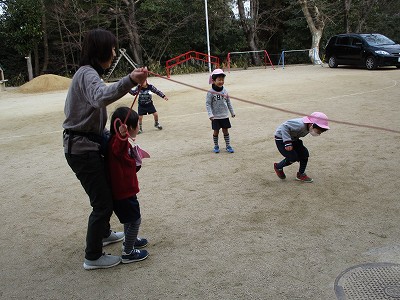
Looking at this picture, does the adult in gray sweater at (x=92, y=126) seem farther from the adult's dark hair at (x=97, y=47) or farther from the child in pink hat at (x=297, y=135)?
the child in pink hat at (x=297, y=135)

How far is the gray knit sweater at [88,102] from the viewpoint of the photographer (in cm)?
246

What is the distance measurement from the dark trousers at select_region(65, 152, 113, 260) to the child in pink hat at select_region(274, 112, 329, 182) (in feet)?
7.64

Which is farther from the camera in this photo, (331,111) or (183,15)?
(183,15)

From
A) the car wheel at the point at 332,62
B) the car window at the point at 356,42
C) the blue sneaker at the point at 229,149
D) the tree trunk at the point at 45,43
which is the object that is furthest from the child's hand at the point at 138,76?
the tree trunk at the point at 45,43

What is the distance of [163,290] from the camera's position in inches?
111

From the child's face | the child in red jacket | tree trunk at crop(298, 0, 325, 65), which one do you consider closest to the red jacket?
the child in red jacket

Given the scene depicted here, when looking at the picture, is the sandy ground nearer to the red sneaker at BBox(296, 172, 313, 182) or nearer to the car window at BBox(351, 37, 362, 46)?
the red sneaker at BBox(296, 172, 313, 182)

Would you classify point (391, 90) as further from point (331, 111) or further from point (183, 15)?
point (183, 15)

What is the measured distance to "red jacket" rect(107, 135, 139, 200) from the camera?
9.48ft

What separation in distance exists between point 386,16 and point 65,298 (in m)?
27.7

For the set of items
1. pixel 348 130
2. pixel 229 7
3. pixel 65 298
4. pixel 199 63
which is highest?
pixel 229 7

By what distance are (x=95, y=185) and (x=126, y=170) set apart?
0.83ft

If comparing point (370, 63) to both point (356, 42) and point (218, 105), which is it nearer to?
point (356, 42)

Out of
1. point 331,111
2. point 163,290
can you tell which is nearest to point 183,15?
point 331,111
